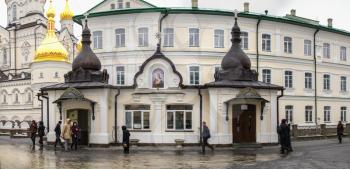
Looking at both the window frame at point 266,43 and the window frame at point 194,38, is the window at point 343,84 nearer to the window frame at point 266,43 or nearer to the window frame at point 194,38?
the window frame at point 266,43

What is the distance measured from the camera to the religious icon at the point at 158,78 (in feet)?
94.2

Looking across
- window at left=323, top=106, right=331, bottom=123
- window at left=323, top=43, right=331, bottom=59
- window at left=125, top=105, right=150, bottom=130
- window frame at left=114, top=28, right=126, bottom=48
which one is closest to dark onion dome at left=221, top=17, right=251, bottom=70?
window at left=125, top=105, right=150, bottom=130

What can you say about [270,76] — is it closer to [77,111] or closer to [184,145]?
[184,145]

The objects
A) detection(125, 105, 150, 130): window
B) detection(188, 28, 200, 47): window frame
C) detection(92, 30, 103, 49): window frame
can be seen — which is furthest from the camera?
detection(92, 30, 103, 49): window frame

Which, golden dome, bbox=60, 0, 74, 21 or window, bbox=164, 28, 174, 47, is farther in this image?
golden dome, bbox=60, 0, 74, 21

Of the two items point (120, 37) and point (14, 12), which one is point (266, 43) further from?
point (14, 12)

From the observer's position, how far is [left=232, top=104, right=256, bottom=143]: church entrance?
27.8 m

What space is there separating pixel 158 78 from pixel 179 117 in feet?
8.23

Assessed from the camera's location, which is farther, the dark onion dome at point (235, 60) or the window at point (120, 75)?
the window at point (120, 75)

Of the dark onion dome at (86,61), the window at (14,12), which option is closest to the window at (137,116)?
the dark onion dome at (86,61)

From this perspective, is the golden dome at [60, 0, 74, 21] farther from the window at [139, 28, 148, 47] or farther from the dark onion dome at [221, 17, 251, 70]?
the dark onion dome at [221, 17, 251, 70]

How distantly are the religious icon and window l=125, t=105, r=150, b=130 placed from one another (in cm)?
132

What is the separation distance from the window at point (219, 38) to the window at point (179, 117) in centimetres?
1124

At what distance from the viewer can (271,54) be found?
134 feet
